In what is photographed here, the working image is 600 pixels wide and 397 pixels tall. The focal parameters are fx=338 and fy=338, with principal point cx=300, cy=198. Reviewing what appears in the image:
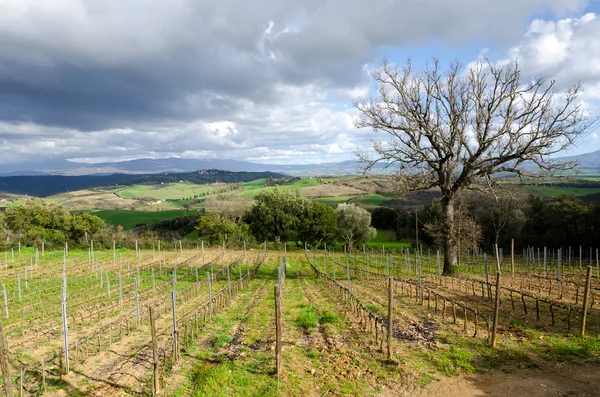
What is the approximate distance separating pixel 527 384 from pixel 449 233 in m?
11.7

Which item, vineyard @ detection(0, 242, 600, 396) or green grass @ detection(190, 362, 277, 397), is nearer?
green grass @ detection(190, 362, 277, 397)

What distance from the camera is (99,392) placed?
267 inches

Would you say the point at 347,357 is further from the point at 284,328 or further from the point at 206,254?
the point at 206,254

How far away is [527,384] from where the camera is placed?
6.94m

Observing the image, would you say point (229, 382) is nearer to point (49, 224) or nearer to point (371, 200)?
point (49, 224)

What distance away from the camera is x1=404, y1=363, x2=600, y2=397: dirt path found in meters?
6.63

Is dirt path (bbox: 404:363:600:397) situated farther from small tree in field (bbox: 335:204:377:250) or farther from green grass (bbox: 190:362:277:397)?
small tree in field (bbox: 335:204:377:250)

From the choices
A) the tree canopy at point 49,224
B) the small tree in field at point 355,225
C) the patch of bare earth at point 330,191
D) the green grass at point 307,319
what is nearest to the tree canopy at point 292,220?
the small tree in field at point 355,225

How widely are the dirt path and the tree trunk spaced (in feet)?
35.1

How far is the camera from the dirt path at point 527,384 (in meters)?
6.63

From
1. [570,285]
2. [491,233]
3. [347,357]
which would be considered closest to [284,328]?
[347,357]

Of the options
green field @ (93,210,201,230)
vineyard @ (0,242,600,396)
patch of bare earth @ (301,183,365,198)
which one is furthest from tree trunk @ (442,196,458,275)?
patch of bare earth @ (301,183,365,198)

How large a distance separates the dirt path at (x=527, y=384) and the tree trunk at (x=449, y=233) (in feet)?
35.1

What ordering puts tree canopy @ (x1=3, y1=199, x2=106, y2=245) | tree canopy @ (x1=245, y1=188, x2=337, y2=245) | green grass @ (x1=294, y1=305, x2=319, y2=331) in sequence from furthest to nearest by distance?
tree canopy @ (x1=245, y1=188, x2=337, y2=245), tree canopy @ (x1=3, y1=199, x2=106, y2=245), green grass @ (x1=294, y1=305, x2=319, y2=331)
